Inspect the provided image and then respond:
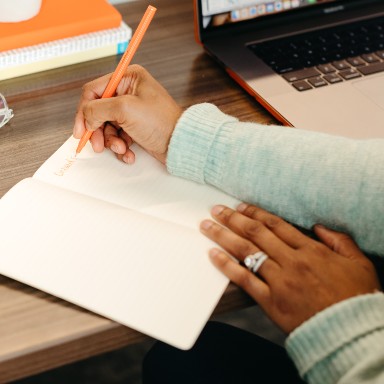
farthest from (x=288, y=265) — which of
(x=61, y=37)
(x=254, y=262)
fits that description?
(x=61, y=37)

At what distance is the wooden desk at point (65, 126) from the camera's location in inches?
20.2

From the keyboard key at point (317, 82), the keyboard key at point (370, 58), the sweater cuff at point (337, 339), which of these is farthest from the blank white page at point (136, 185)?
the keyboard key at point (370, 58)

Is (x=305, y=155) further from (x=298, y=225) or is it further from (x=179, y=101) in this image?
(x=179, y=101)

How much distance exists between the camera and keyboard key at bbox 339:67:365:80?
83 cm

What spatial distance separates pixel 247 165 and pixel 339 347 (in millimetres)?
219

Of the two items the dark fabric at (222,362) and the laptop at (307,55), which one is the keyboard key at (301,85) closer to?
the laptop at (307,55)

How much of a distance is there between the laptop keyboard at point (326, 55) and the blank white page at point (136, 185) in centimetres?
25

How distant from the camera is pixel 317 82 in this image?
0.82m

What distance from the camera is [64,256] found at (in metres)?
0.56

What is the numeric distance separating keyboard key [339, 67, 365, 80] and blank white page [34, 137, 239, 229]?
0.31 m

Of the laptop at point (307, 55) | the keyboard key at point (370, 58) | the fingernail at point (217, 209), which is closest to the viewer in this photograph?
the fingernail at point (217, 209)

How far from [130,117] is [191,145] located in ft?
0.25

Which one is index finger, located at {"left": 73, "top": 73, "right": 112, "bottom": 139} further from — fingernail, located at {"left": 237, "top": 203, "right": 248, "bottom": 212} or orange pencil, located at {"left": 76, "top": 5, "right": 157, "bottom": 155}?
fingernail, located at {"left": 237, "top": 203, "right": 248, "bottom": 212}

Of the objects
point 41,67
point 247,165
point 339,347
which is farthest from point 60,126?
point 339,347
